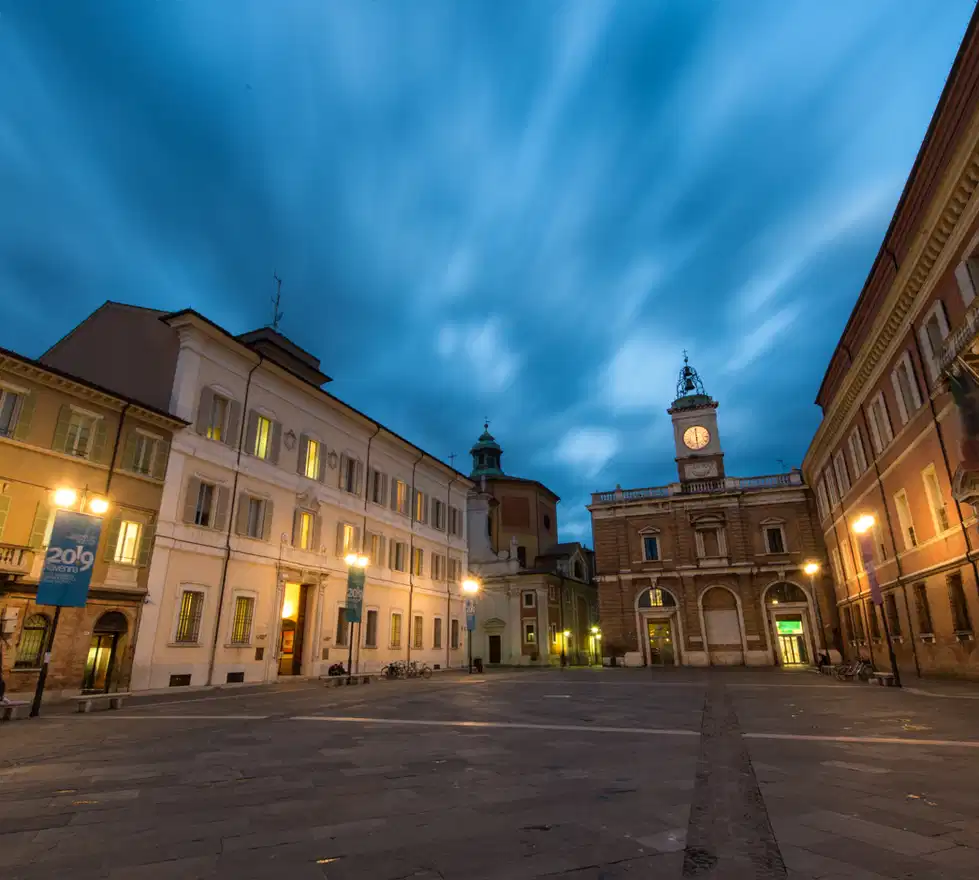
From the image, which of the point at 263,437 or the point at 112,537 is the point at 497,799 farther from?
the point at 263,437

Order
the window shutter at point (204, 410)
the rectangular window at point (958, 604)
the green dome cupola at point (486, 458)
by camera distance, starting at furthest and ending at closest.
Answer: the green dome cupola at point (486, 458), the window shutter at point (204, 410), the rectangular window at point (958, 604)

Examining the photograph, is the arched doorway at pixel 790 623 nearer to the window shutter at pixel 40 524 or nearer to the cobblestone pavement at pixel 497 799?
the cobblestone pavement at pixel 497 799

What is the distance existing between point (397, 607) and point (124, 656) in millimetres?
16160

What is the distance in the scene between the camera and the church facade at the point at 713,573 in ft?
136

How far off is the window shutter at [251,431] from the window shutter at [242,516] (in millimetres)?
2046

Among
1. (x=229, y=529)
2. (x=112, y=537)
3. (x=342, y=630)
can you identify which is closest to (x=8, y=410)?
(x=112, y=537)

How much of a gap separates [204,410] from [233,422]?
159cm

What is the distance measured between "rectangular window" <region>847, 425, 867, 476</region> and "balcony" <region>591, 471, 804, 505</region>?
12.7 metres

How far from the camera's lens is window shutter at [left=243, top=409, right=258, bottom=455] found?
25906mm

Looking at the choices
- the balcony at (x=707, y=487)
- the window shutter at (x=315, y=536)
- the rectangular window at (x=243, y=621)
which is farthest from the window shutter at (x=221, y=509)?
the balcony at (x=707, y=487)

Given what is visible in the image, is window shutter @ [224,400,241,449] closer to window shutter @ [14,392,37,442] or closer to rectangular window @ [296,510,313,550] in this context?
rectangular window @ [296,510,313,550]

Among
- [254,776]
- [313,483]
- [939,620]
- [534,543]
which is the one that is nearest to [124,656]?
[313,483]

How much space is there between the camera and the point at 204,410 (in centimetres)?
2383

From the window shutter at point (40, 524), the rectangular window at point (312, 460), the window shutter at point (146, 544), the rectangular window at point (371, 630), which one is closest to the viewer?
the window shutter at point (40, 524)
